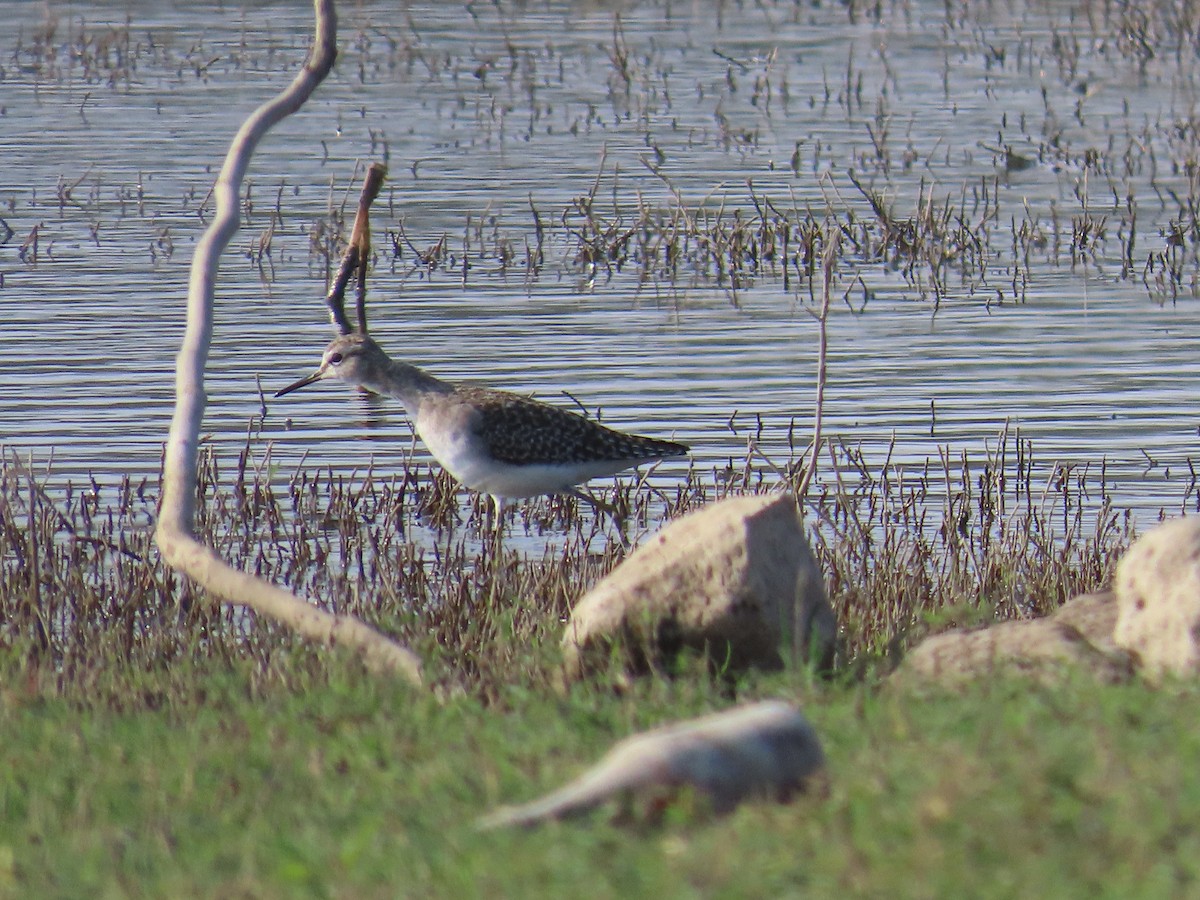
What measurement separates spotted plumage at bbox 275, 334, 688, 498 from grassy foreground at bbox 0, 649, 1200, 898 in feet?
10.0

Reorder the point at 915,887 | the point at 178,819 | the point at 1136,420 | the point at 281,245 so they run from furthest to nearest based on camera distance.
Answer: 1. the point at 281,245
2. the point at 1136,420
3. the point at 178,819
4. the point at 915,887

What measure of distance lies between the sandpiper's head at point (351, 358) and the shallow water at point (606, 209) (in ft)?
3.02

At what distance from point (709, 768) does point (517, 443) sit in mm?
5093

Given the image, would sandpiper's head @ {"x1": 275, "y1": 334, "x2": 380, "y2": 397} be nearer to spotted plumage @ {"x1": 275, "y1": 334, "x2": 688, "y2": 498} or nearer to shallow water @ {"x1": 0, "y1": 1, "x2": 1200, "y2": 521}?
spotted plumage @ {"x1": 275, "y1": 334, "x2": 688, "y2": 498}

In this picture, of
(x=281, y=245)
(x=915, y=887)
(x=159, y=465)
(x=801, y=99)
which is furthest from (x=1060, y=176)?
(x=915, y=887)

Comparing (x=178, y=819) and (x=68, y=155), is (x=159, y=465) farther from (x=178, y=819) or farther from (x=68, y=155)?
(x=68, y=155)

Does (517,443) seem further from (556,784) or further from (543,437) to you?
(556,784)

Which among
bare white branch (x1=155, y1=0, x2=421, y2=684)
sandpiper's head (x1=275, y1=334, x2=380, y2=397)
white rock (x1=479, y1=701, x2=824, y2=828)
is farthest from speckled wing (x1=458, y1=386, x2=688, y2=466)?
white rock (x1=479, y1=701, x2=824, y2=828)

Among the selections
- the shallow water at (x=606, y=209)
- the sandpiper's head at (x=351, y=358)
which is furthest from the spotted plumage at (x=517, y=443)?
the shallow water at (x=606, y=209)

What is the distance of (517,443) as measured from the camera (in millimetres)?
10453

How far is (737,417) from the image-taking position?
13.5 m

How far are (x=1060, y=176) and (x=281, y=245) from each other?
7.68 meters

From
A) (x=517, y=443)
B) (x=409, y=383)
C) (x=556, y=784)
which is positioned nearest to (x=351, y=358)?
(x=409, y=383)

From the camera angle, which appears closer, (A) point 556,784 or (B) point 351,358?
(A) point 556,784
